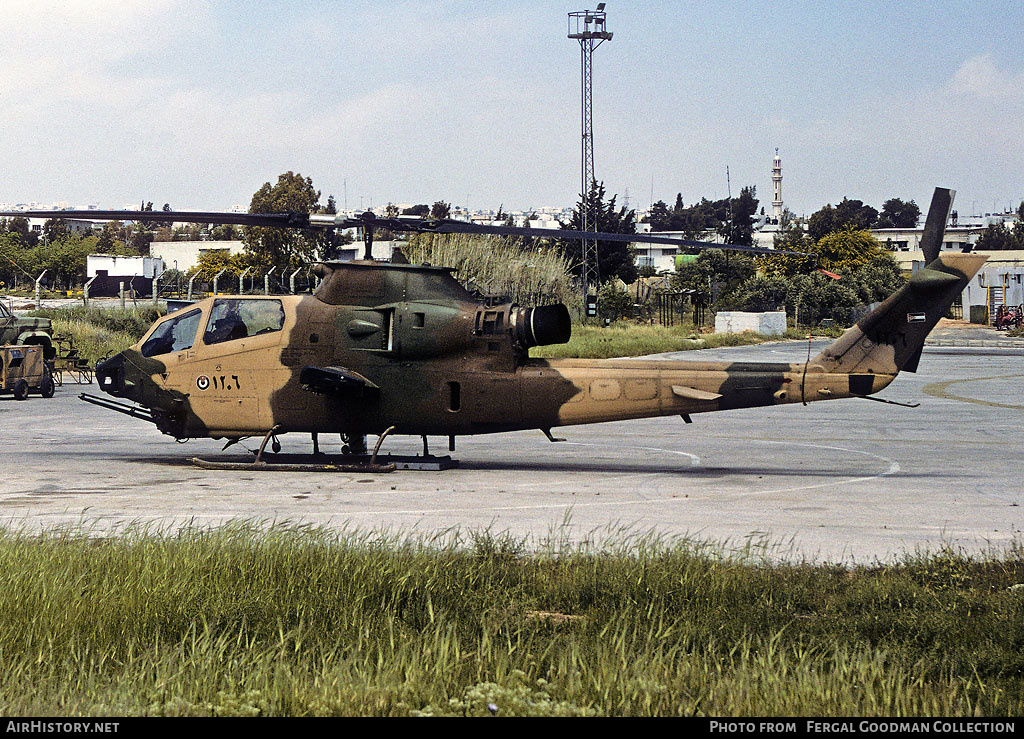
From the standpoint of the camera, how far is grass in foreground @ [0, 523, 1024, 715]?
5.89 m

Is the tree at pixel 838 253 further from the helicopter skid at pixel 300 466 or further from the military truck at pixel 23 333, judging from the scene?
the helicopter skid at pixel 300 466

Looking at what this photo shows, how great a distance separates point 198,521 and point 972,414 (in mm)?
18664

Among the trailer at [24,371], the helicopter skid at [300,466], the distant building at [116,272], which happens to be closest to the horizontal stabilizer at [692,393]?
the helicopter skid at [300,466]

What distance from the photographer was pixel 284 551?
9.09 metres

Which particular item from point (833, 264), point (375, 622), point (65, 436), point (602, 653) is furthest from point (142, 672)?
point (833, 264)

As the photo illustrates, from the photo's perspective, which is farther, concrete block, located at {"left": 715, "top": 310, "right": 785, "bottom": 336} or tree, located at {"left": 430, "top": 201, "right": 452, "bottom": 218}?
tree, located at {"left": 430, "top": 201, "right": 452, "bottom": 218}

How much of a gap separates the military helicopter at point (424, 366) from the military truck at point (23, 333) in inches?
535

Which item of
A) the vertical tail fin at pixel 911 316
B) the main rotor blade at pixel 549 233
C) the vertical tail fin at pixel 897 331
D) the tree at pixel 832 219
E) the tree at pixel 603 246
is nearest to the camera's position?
the main rotor blade at pixel 549 233

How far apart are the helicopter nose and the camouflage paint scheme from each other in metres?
0.56

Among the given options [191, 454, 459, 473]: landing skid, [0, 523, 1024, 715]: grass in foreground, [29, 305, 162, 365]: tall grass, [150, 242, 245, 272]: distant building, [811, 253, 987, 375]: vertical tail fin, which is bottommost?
[191, 454, 459, 473]: landing skid

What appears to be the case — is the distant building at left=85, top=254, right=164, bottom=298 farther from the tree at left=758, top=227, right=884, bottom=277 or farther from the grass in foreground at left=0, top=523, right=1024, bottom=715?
the grass in foreground at left=0, top=523, right=1024, bottom=715

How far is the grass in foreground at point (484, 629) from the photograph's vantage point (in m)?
5.89

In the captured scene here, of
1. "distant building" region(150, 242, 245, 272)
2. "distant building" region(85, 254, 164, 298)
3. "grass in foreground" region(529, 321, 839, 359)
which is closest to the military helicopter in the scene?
"grass in foreground" region(529, 321, 839, 359)

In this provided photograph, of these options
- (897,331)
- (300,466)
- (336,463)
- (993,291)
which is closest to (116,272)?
(993,291)
